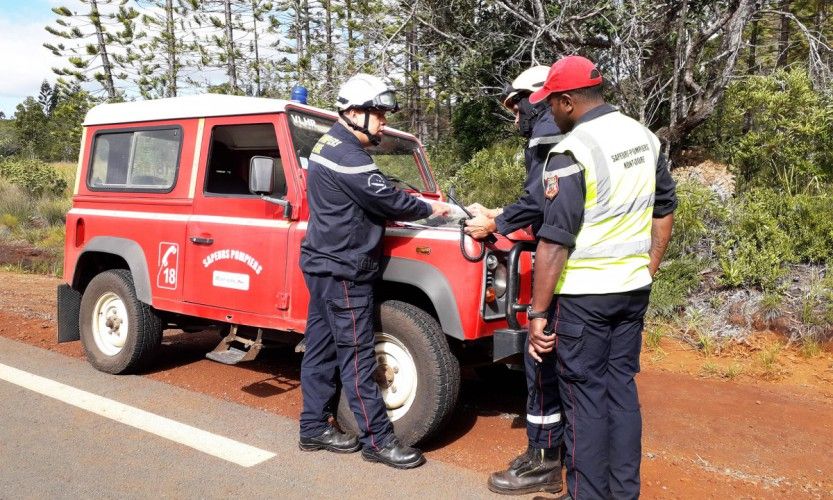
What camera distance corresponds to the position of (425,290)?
3.80m

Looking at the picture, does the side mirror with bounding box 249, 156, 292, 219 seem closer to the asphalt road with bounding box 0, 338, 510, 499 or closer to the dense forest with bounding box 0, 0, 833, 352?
the asphalt road with bounding box 0, 338, 510, 499

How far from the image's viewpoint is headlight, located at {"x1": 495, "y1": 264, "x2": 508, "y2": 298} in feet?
12.6

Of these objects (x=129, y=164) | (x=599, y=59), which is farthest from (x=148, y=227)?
(x=599, y=59)

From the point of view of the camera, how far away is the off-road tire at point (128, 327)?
524cm

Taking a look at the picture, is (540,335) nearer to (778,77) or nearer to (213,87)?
(778,77)

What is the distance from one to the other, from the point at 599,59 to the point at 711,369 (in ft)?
18.7

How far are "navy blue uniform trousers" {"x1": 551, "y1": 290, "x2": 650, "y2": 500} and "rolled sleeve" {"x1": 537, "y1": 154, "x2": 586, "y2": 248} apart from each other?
30 centimetres

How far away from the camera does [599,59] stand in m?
9.89

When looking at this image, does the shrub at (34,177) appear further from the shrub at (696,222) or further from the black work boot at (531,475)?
the black work boot at (531,475)

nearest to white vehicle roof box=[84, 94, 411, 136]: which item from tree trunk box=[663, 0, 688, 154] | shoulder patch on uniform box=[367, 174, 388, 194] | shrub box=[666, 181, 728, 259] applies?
shoulder patch on uniform box=[367, 174, 388, 194]

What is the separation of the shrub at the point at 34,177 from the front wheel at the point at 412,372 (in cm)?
1628

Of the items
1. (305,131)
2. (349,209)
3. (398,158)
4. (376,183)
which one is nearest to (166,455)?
(349,209)

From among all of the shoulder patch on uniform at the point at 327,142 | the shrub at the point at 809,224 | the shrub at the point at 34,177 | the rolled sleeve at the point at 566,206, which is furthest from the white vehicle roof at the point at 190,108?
the shrub at the point at 34,177

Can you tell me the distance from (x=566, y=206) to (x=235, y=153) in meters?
3.02
